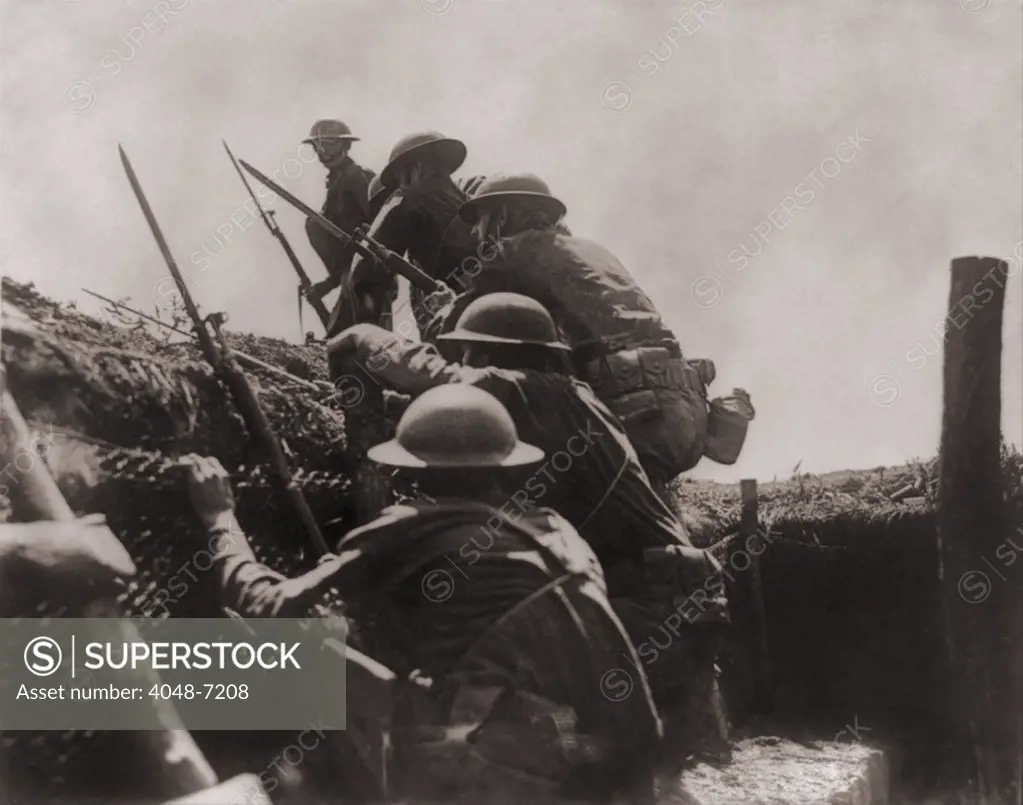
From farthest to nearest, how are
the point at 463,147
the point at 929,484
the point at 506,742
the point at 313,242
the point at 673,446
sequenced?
the point at 929,484 < the point at 313,242 < the point at 463,147 < the point at 673,446 < the point at 506,742

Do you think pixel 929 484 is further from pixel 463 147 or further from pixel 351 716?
pixel 351 716

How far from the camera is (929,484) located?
7473 mm

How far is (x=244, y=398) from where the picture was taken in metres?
4.69

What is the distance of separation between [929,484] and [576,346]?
3273 millimetres

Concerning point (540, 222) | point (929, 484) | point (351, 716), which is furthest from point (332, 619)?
point (929, 484)

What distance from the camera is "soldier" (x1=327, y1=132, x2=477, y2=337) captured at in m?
6.05

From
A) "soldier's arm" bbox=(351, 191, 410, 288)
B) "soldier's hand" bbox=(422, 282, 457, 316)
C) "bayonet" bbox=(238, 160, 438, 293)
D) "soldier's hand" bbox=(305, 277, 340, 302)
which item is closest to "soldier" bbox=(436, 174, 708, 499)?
"soldier's hand" bbox=(422, 282, 457, 316)

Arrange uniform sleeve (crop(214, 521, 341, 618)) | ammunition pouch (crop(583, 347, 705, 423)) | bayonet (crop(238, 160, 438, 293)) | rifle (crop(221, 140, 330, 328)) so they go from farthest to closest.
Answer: rifle (crop(221, 140, 330, 328)), bayonet (crop(238, 160, 438, 293)), ammunition pouch (crop(583, 347, 705, 423)), uniform sleeve (crop(214, 521, 341, 618))

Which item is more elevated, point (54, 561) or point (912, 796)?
point (54, 561)

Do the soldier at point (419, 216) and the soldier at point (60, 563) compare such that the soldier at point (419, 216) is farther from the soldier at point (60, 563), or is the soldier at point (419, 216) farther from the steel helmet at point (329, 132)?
the soldier at point (60, 563)

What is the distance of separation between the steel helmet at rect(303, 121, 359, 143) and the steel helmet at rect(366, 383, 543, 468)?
8.02 ft

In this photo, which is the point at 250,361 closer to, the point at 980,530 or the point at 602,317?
the point at 602,317

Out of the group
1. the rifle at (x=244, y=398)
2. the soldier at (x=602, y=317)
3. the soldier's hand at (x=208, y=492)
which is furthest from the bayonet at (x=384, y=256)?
the soldier's hand at (x=208, y=492)

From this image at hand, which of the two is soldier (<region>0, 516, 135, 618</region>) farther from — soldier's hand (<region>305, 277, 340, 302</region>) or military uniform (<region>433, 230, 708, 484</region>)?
soldier's hand (<region>305, 277, 340, 302</region>)
